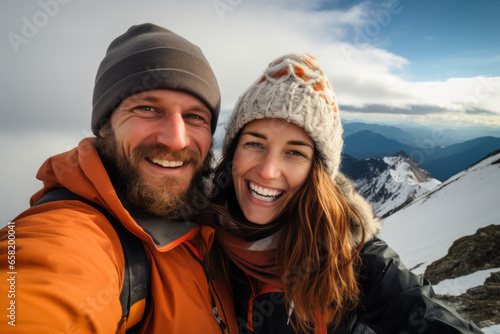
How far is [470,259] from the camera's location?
37.3 ft

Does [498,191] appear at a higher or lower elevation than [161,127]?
lower

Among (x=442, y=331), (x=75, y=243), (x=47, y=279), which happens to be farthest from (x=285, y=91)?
(x=442, y=331)

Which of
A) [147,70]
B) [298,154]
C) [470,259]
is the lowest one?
[470,259]

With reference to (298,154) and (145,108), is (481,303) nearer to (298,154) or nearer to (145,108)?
(298,154)

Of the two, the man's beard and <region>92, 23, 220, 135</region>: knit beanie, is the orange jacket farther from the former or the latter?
<region>92, 23, 220, 135</region>: knit beanie

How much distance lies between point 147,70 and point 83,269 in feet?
7.07

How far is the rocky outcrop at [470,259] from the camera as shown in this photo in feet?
34.2

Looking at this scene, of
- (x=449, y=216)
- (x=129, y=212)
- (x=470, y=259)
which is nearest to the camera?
(x=129, y=212)

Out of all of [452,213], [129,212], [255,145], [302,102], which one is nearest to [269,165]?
[255,145]

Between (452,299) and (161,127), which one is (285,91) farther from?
(452,299)

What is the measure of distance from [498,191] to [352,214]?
140 feet

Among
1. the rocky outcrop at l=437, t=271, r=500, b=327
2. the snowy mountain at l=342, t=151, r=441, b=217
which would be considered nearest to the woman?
the rocky outcrop at l=437, t=271, r=500, b=327

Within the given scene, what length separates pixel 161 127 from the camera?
2.63 meters

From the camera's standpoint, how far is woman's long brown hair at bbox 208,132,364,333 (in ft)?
8.33
